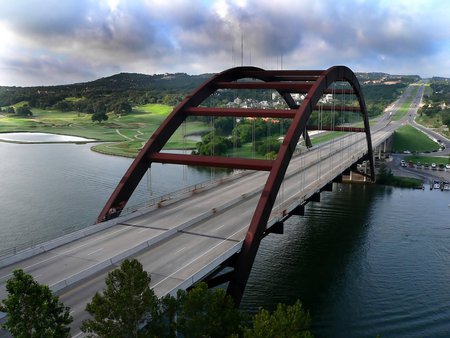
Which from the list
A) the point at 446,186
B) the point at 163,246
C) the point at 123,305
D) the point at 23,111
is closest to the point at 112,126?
the point at 23,111

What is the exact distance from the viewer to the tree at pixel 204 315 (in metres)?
15.9

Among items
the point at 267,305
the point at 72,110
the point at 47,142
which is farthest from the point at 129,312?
the point at 72,110

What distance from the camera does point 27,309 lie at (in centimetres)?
1350

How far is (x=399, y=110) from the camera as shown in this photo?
636 feet

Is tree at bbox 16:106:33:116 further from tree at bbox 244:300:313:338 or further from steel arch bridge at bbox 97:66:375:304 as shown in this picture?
tree at bbox 244:300:313:338

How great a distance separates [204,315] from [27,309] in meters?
6.10

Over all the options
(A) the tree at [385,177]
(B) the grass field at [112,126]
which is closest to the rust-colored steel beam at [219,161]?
(A) the tree at [385,177]

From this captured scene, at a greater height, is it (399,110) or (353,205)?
(399,110)

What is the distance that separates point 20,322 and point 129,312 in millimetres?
3355

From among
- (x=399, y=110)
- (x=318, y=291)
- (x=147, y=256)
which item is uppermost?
(x=399, y=110)

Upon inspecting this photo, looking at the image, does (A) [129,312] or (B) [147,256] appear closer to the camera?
(A) [129,312]

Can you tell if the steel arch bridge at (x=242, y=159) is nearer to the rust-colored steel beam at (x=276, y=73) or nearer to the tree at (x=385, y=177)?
the rust-colored steel beam at (x=276, y=73)

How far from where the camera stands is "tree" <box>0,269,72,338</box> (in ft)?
43.8

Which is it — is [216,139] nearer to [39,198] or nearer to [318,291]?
[39,198]
